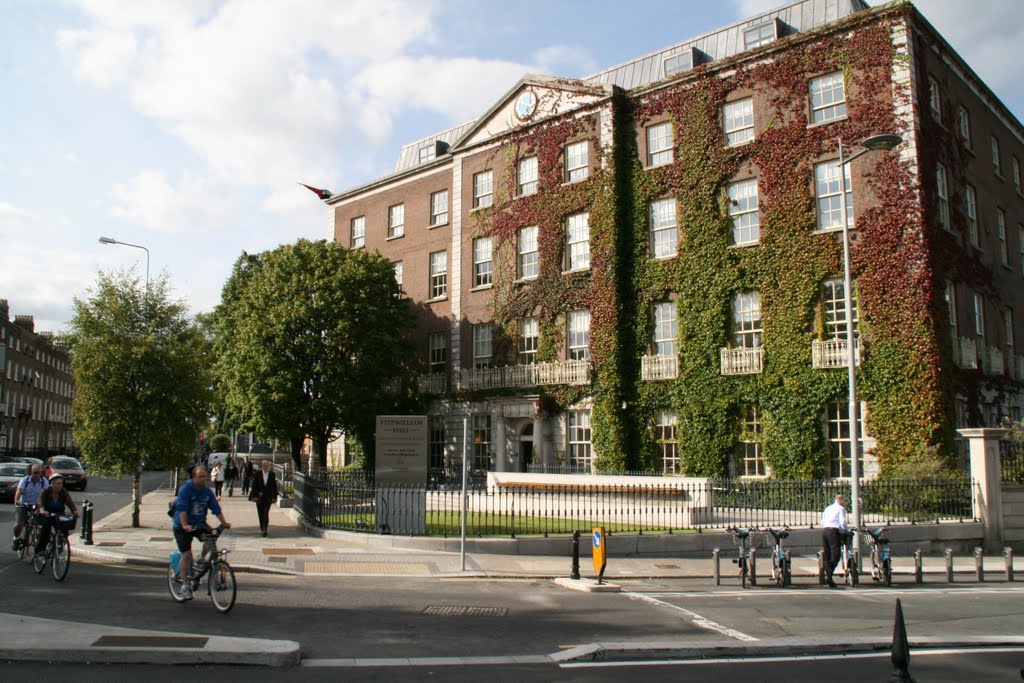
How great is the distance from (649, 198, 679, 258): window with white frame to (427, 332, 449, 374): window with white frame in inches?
488

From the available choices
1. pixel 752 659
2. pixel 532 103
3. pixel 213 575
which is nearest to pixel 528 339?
pixel 532 103

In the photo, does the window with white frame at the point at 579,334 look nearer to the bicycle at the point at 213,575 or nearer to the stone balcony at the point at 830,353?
the stone balcony at the point at 830,353

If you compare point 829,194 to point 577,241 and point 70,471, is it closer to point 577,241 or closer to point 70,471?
point 577,241

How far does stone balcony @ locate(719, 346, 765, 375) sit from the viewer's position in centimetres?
3019

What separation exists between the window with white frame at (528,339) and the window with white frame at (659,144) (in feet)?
28.6

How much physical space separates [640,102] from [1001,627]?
27.5 m

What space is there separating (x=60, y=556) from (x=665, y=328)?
80.1 ft

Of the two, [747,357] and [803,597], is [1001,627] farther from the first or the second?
[747,357]

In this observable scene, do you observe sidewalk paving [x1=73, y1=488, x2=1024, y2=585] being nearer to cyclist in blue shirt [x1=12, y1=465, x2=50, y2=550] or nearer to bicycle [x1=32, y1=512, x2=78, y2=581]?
cyclist in blue shirt [x1=12, y1=465, x2=50, y2=550]

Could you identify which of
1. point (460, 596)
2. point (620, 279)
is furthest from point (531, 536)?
point (620, 279)

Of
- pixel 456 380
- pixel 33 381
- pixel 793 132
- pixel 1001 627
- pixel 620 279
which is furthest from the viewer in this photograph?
pixel 33 381

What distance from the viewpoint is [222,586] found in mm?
11328

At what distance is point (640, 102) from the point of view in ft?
115

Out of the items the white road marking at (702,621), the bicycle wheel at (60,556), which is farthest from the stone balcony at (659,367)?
the bicycle wheel at (60,556)
